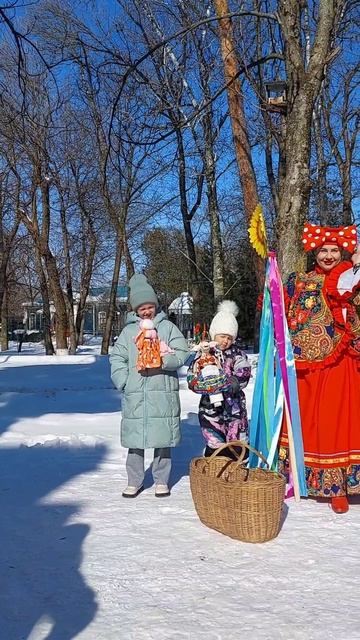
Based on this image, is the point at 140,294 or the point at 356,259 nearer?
the point at 356,259

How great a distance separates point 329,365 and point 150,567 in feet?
6.25

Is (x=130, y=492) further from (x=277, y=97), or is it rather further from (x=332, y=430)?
(x=277, y=97)

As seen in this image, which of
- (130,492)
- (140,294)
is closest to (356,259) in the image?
(140,294)

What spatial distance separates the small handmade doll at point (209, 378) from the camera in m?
4.56

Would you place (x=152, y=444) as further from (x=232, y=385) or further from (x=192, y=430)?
(x=192, y=430)

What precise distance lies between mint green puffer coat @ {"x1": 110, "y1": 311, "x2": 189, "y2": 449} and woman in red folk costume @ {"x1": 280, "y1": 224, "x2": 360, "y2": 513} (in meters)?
0.81

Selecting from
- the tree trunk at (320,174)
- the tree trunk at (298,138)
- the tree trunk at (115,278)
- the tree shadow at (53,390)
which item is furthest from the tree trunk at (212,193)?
the tree trunk at (298,138)

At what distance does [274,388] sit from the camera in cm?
466

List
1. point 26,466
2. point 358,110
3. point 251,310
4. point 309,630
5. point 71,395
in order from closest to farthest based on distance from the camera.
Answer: point 309,630
point 26,466
point 71,395
point 358,110
point 251,310

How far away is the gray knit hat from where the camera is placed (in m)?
4.73

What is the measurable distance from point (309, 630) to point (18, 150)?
2186cm

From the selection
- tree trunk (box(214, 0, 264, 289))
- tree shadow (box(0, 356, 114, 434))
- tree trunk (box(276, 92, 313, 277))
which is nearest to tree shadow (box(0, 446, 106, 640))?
tree shadow (box(0, 356, 114, 434))

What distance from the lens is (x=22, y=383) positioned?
1234cm

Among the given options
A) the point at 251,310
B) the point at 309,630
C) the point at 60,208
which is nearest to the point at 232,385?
the point at 309,630
